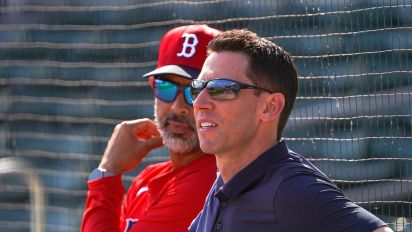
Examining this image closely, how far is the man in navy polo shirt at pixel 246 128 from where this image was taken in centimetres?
269

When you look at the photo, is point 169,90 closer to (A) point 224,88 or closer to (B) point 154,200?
(B) point 154,200

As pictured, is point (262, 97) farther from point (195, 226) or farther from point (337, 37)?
point (337, 37)

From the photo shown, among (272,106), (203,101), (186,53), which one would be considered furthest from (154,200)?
(272,106)

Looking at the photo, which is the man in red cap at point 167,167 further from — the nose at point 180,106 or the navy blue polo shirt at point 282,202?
the navy blue polo shirt at point 282,202

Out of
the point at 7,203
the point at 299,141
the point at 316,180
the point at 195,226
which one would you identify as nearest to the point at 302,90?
the point at 299,141

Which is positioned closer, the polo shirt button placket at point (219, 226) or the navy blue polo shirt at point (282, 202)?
the navy blue polo shirt at point (282, 202)

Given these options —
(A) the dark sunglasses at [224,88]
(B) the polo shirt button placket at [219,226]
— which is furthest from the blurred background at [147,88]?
(B) the polo shirt button placket at [219,226]

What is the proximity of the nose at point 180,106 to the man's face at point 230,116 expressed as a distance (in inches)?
40.1

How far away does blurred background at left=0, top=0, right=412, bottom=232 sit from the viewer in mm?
3855

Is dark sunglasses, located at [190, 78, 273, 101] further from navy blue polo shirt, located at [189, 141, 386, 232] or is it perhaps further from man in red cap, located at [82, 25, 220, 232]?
man in red cap, located at [82, 25, 220, 232]

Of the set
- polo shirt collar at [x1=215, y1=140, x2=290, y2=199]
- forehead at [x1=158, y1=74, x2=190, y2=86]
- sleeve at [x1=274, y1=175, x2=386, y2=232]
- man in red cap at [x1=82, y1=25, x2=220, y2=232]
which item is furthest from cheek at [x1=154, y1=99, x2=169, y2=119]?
sleeve at [x1=274, y1=175, x2=386, y2=232]

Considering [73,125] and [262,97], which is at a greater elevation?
[262,97]

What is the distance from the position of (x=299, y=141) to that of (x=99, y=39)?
1.74 m

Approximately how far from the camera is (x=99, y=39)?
547 cm
